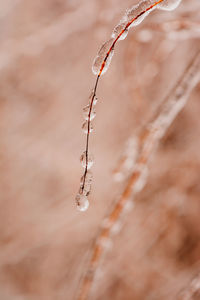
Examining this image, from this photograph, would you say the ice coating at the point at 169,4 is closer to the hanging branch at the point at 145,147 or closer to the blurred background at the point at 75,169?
the hanging branch at the point at 145,147

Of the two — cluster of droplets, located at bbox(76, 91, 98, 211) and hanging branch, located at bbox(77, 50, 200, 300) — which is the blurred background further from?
cluster of droplets, located at bbox(76, 91, 98, 211)

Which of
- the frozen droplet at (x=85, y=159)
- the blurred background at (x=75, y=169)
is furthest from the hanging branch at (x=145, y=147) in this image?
the blurred background at (x=75, y=169)

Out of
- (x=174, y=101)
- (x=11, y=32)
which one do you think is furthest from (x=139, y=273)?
(x=11, y=32)

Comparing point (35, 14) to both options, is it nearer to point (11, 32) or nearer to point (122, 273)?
point (11, 32)

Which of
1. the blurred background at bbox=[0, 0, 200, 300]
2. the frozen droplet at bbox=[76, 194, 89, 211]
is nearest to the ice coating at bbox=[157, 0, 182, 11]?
the frozen droplet at bbox=[76, 194, 89, 211]

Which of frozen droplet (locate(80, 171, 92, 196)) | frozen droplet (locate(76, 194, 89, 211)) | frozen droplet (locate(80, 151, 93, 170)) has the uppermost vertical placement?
frozen droplet (locate(80, 151, 93, 170))

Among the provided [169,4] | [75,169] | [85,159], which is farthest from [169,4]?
[75,169]
